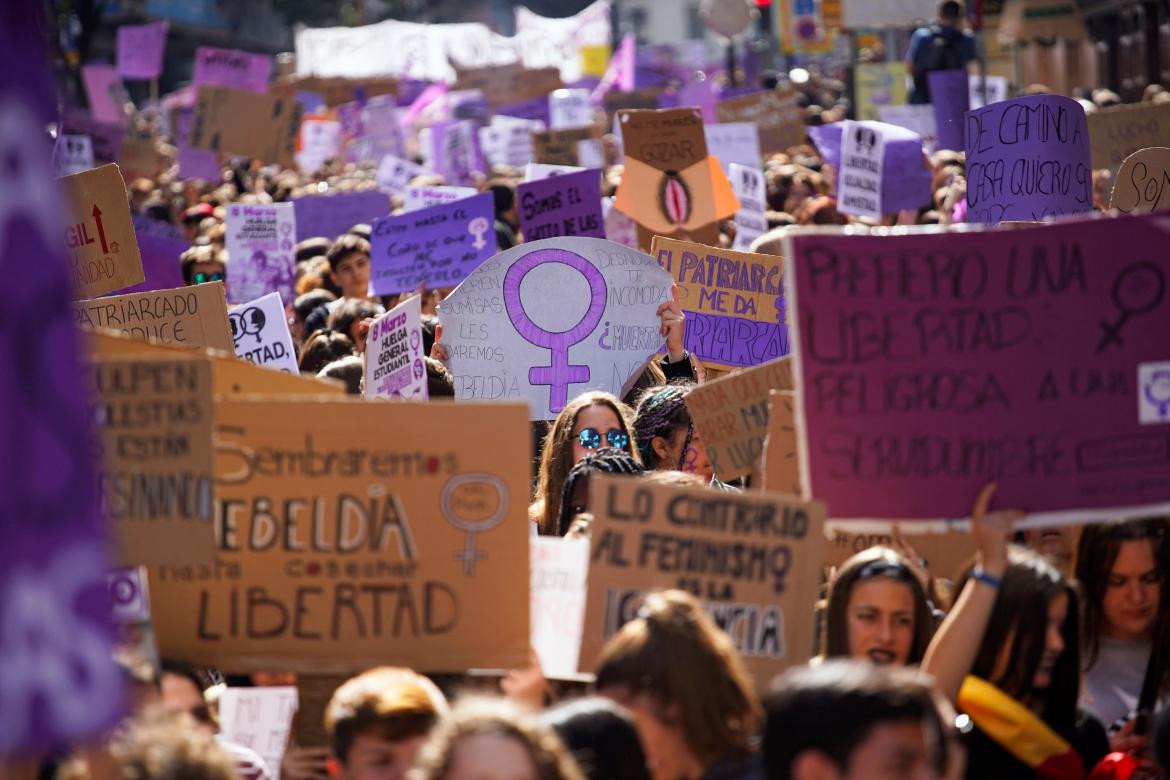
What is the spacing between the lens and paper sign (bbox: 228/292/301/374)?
7723 mm

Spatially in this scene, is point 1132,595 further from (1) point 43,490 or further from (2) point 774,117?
(2) point 774,117

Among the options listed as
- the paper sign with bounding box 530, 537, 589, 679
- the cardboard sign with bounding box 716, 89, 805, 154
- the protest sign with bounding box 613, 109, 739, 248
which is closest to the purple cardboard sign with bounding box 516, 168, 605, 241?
the protest sign with bounding box 613, 109, 739, 248

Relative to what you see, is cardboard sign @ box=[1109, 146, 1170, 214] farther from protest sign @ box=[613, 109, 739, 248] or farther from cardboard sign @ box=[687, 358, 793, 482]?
cardboard sign @ box=[687, 358, 793, 482]

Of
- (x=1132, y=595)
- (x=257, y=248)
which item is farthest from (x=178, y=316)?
(x=257, y=248)

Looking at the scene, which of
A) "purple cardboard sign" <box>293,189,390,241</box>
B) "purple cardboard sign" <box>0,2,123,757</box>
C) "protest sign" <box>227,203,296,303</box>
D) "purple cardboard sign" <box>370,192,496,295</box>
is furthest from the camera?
"purple cardboard sign" <box>293,189,390,241</box>

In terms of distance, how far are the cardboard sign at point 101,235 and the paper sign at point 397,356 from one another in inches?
51.0

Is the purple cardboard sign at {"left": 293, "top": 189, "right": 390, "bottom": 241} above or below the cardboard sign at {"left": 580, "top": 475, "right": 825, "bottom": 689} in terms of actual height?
above

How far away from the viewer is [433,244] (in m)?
10.4

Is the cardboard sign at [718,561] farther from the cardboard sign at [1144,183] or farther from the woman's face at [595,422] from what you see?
the cardboard sign at [1144,183]

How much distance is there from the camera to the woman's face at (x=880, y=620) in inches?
164

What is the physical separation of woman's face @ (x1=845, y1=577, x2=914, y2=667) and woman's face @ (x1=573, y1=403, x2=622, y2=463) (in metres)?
2.01

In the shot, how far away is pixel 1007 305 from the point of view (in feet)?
13.7

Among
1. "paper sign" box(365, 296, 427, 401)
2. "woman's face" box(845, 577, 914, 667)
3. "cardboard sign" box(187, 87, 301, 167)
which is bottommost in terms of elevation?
"woman's face" box(845, 577, 914, 667)

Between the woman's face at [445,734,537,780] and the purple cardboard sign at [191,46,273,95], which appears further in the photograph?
the purple cardboard sign at [191,46,273,95]
